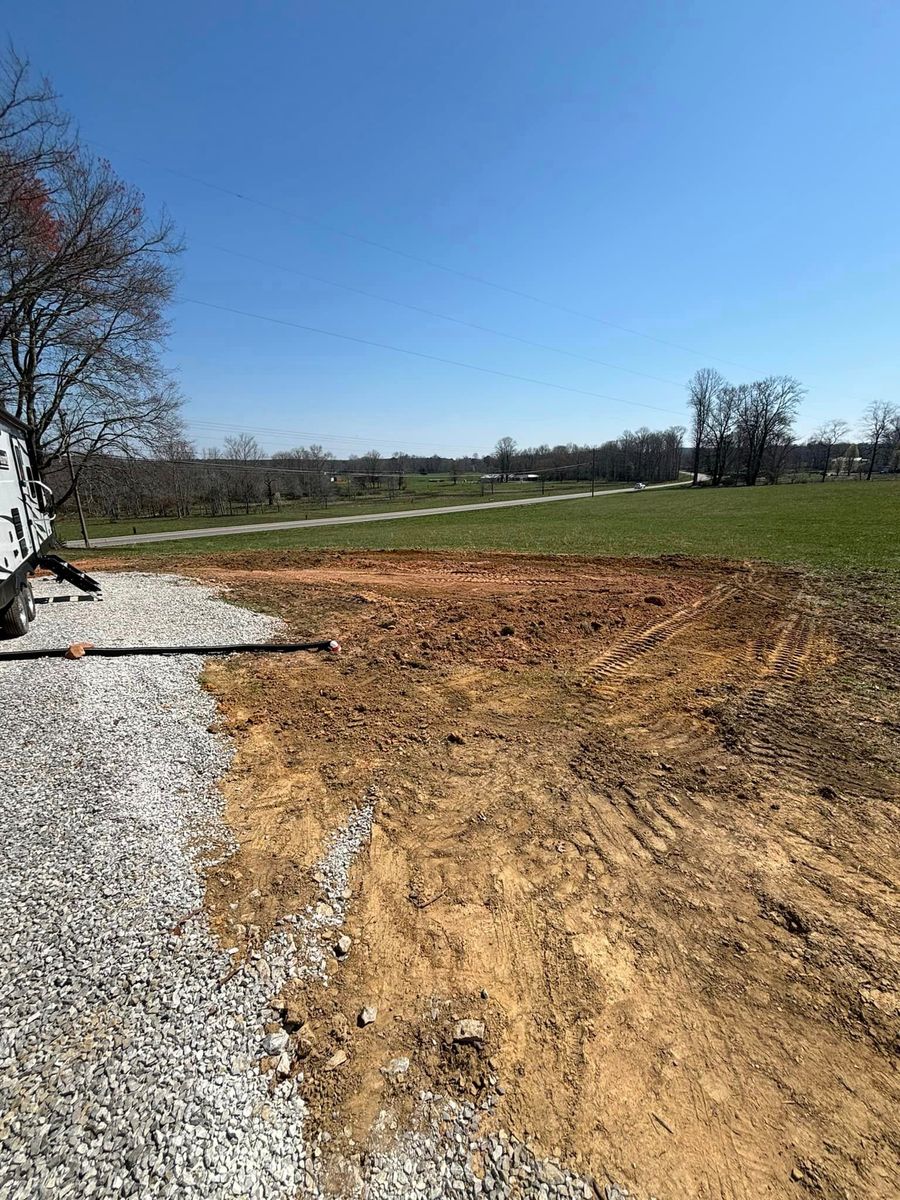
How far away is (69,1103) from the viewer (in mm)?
1875

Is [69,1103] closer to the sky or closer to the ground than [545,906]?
closer to the sky

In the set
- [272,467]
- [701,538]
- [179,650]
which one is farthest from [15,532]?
[272,467]

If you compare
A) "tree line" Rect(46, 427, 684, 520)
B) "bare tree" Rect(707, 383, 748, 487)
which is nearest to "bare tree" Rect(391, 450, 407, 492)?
"tree line" Rect(46, 427, 684, 520)

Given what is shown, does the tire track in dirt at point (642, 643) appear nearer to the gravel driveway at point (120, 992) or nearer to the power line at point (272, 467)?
the gravel driveway at point (120, 992)

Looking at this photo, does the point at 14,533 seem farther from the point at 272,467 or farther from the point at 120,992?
the point at 272,467

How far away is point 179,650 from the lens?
691 cm

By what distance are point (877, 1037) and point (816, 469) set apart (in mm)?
117336

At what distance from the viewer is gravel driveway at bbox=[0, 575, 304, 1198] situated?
1733 mm

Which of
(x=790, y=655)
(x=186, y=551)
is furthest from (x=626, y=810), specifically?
(x=186, y=551)

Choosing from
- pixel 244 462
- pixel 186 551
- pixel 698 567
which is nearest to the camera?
pixel 698 567

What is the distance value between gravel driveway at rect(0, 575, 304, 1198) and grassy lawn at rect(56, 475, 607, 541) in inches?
1628

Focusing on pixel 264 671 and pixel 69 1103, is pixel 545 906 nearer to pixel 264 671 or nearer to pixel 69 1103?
pixel 69 1103

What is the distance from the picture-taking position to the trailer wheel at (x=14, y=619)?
7.23 metres

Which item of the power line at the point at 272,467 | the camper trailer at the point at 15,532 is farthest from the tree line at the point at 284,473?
the camper trailer at the point at 15,532
